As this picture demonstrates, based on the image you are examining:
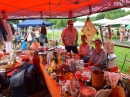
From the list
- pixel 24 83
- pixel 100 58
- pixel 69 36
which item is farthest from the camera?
pixel 69 36

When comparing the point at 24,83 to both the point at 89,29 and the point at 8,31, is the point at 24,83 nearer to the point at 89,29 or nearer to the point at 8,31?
the point at 8,31

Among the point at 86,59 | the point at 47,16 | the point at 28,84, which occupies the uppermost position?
the point at 47,16

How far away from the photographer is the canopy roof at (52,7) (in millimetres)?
2846

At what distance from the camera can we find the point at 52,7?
372 cm

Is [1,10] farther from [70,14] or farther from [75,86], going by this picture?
[75,86]

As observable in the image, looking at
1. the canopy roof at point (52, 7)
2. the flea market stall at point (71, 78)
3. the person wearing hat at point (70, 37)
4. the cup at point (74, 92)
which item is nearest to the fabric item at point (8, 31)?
the flea market stall at point (71, 78)

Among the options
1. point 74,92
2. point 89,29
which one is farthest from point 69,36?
point 74,92

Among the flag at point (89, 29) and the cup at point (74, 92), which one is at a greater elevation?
the flag at point (89, 29)

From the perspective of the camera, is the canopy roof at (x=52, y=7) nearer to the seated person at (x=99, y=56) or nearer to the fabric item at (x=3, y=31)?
the fabric item at (x=3, y=31)

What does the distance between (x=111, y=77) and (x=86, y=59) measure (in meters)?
1.97

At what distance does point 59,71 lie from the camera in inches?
71.4

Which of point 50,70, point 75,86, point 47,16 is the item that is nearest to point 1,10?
point 47,16

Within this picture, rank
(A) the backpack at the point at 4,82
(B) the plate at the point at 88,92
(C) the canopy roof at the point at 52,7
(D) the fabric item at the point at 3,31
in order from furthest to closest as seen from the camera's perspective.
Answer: (D) the fabric item at the point at 3,31, (C) the canopy roof at the point at 52,7, (A) the backpack at the point at 4,82, (B) the plate at the point at 88,92

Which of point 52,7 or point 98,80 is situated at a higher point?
point 52,7
